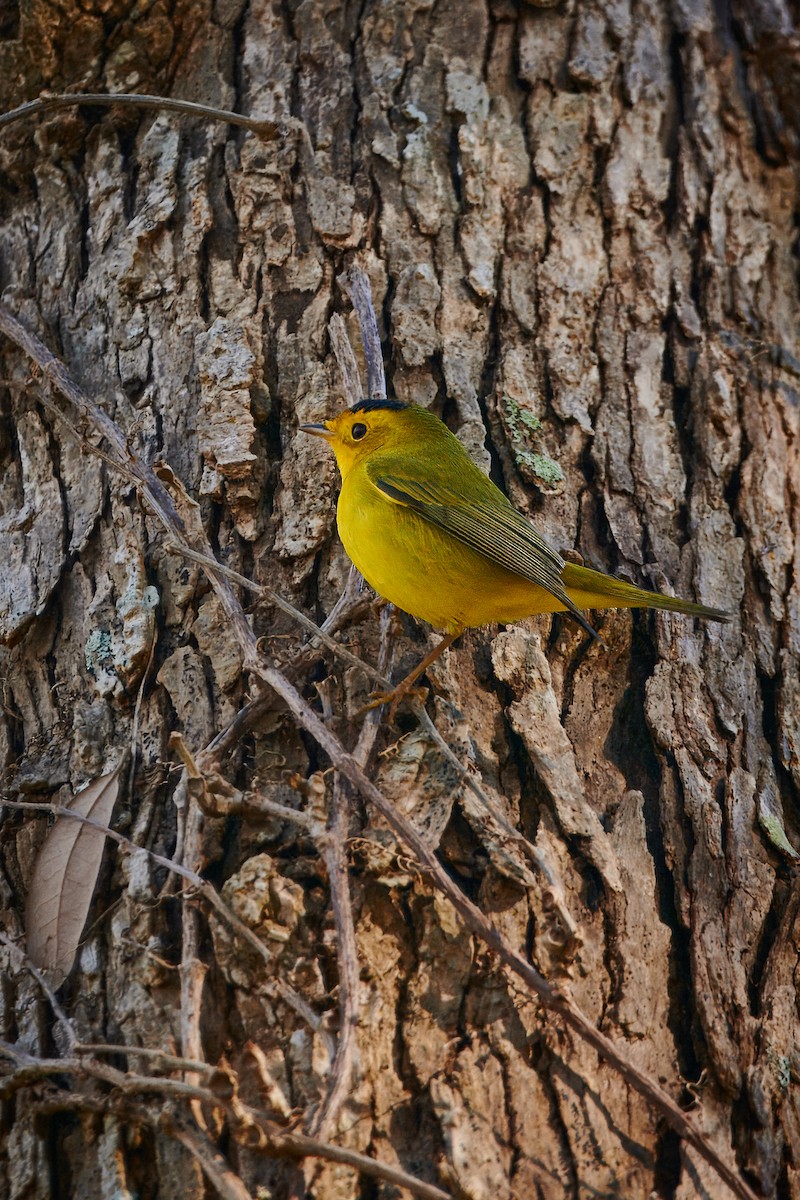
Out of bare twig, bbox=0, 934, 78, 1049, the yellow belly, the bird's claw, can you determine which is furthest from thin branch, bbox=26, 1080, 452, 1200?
the yellow belly

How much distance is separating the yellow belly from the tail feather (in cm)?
8

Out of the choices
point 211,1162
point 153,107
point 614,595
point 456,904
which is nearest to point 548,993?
point 456,904

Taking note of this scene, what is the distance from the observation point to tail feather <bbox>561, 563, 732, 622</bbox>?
2.57 m

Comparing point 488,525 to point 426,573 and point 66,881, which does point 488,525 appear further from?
point 66,881

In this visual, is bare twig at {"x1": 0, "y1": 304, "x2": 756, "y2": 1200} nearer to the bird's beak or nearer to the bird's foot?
the bird's foot

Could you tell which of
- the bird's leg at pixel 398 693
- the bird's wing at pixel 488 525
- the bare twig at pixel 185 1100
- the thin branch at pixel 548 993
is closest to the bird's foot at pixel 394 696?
the bird's leg at pixel 398 693

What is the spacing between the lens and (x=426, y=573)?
8.75 ft

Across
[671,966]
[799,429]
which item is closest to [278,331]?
[799,429]

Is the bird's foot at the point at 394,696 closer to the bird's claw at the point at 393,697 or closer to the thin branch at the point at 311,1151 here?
the bird's claw at the point at 393,697

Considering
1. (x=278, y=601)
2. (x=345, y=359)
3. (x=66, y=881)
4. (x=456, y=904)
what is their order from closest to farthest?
1. (x=456, y=904)
2. (x=66, y=881)
3. (x=278, y=601)
4. (x=345, y=359)

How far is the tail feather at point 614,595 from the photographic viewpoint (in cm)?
257

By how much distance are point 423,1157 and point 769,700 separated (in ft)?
4.83

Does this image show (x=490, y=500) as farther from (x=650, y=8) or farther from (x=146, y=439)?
(x=650, y=8)

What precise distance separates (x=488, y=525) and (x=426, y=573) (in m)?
0.22
